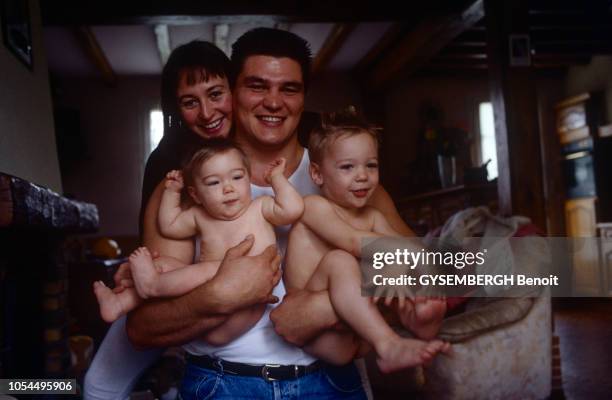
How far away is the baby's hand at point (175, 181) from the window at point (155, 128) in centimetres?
7

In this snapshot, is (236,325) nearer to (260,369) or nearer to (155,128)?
(260,369)

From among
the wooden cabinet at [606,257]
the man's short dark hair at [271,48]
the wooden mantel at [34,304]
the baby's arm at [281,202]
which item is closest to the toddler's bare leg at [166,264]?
the baby's arm at [281,202]

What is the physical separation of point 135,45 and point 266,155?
42cm

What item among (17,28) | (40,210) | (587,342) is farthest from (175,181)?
(587,342)

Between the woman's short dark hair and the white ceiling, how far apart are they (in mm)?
111

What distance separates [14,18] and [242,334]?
67 centimetres

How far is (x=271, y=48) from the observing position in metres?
0.64

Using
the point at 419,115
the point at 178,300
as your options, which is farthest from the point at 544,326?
the point at 178,300

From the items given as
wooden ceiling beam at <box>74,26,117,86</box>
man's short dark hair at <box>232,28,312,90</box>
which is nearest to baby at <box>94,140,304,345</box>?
man's short dark hair at <box>232,28,312,90</box>

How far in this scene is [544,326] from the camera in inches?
33.3

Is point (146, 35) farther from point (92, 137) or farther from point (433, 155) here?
point (433, 155)

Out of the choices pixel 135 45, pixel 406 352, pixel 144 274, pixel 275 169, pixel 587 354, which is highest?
pixel 135 45

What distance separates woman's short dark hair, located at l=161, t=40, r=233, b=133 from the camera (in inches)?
24.3

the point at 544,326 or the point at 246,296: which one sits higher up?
the point at 246,296
